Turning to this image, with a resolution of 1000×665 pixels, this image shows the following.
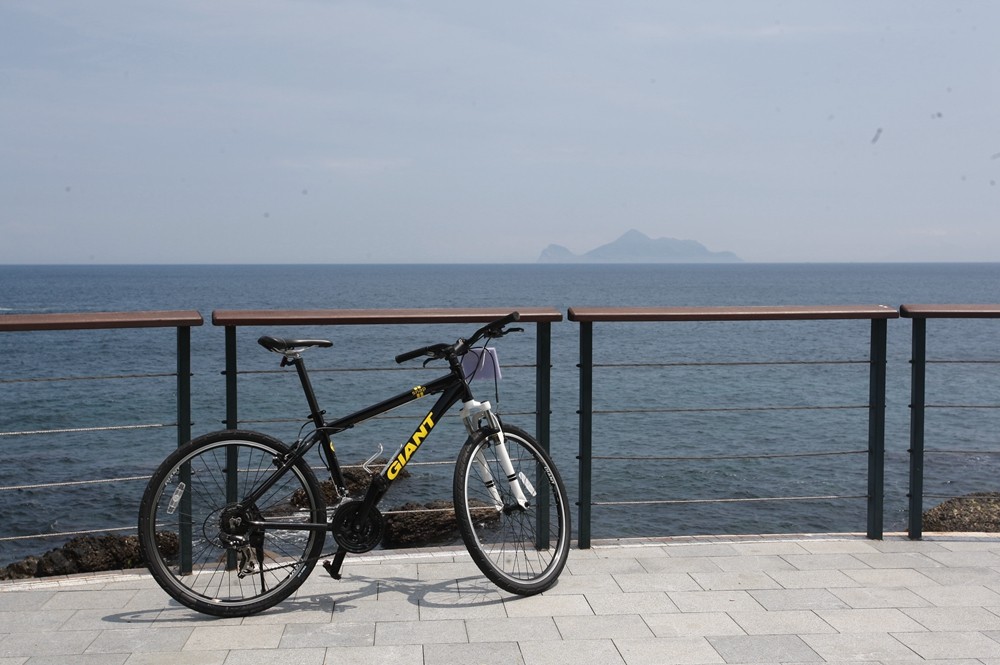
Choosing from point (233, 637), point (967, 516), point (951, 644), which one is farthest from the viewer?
point (967, 516)

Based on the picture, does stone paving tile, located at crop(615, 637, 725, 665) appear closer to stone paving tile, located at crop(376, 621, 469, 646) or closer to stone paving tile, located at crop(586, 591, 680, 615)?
stone paving tile, located at crop(586, 591, 680, 615)

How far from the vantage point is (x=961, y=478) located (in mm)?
16438

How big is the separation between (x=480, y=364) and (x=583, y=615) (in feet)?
3.60

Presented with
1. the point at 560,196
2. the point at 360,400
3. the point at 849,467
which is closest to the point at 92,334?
the point at 360,400

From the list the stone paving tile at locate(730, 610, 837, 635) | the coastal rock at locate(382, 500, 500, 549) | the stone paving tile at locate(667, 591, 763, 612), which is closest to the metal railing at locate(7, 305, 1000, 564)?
the stone paving tile at locate(667, 591, 763, 612)

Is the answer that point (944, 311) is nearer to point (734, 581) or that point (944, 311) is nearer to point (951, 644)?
point (734, 581)

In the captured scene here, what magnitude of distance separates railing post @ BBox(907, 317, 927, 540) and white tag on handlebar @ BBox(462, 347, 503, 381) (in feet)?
6.74

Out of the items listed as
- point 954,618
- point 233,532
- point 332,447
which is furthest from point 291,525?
point 954,618

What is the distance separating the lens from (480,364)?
13.6 ft

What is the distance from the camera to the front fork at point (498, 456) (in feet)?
13.3

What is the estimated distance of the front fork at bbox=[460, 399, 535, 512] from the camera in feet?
13.3

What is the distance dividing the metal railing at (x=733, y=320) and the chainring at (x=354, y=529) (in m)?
1.08

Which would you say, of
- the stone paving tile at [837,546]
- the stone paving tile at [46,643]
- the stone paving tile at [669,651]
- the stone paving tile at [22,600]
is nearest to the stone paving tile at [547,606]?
the stone paving tile at [669,651]

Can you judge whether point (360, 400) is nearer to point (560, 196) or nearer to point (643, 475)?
point (643, 475)
